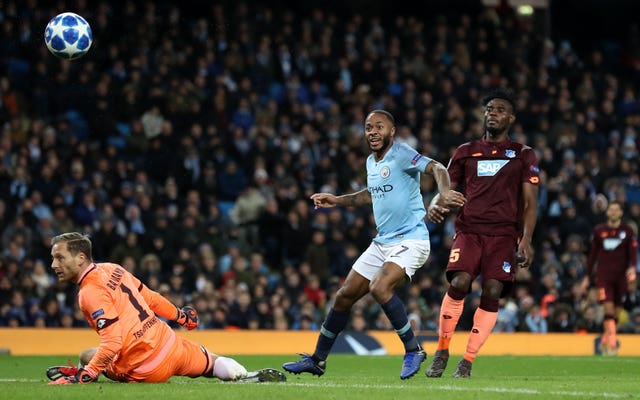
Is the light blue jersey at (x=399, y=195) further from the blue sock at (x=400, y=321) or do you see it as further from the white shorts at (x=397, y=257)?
the blue sock at (x=400, y=321)

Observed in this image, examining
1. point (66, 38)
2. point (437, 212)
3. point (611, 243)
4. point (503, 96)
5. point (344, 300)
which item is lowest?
point (611, 243)

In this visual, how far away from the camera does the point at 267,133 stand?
22078 mm

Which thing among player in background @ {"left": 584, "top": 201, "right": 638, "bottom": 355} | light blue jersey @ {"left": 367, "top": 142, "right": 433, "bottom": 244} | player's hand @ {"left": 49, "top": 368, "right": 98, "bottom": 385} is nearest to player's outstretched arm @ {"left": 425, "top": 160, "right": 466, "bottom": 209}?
light blue jersey @ {"left": 367, "top": 142, "right": 433, "bottom": 244}

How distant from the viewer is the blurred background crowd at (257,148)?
62.0 ft

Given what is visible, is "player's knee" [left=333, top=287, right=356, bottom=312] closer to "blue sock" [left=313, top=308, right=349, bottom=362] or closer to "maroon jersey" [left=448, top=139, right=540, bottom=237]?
"blue sock" [left=313, top=308, right=349, bottom=362]

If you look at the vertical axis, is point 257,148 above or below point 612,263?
above

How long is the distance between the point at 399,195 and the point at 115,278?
253cm

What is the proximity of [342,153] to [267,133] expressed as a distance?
55.6 inches

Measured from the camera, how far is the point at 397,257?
32.5 feet

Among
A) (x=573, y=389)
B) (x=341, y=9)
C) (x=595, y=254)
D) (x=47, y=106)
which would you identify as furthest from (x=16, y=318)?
(x=341, y=9)

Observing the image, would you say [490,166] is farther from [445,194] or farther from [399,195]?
[445,194]

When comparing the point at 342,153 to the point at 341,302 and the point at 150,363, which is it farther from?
the point at 150,363

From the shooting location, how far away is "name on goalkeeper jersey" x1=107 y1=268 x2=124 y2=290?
8.77m

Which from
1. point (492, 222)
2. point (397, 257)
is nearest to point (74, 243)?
point (397, 257)
